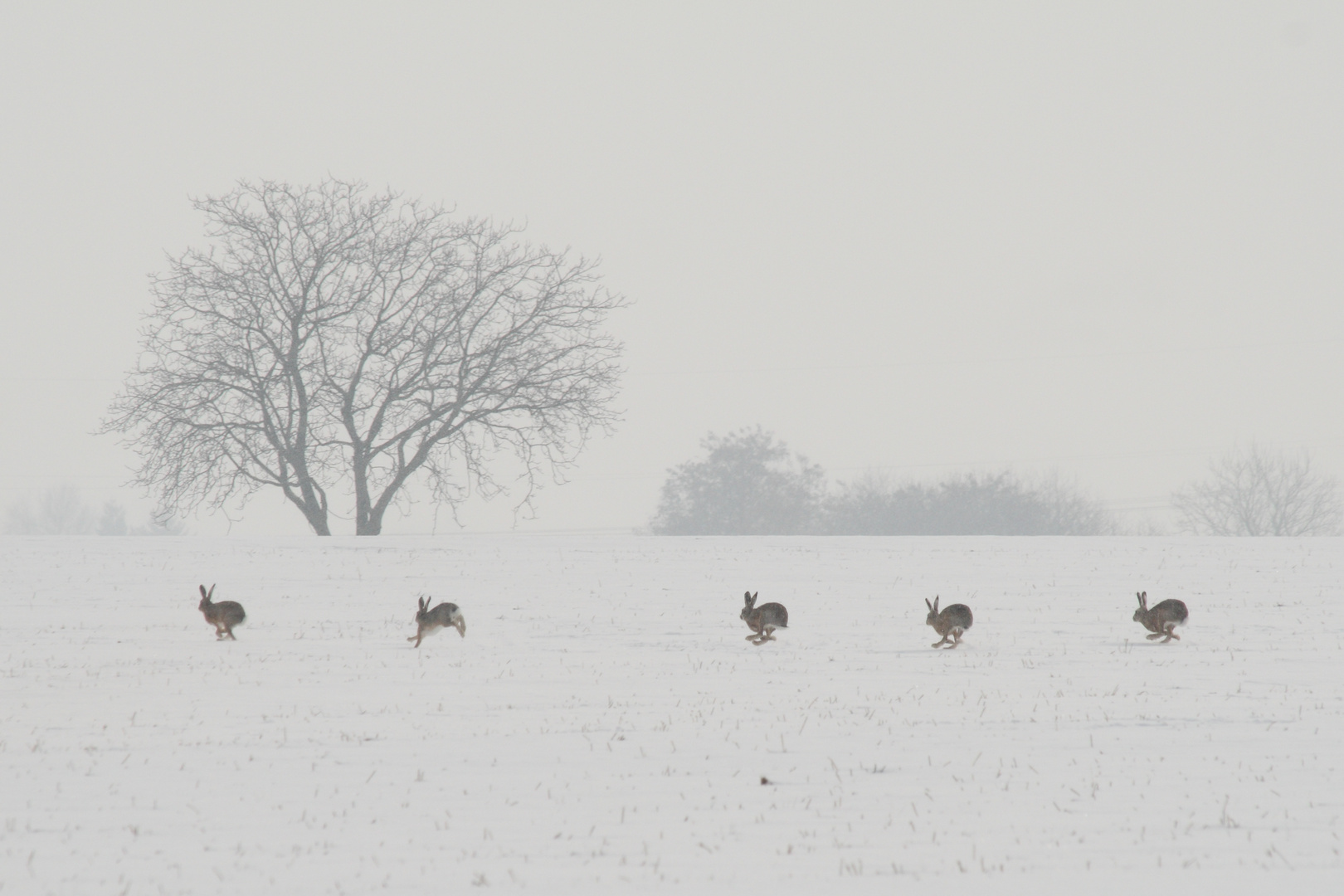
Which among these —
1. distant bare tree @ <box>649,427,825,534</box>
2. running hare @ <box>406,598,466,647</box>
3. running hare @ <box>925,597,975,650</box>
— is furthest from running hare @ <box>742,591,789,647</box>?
distant bare tree @ <box>649,427,825,534</box>

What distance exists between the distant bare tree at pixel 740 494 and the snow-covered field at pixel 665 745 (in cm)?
5979

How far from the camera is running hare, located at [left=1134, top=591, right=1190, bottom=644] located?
14.4 metres

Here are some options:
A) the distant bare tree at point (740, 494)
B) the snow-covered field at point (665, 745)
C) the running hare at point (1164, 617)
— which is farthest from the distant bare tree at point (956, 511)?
the running hare at point (1164, 617)

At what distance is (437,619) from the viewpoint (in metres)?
14.7

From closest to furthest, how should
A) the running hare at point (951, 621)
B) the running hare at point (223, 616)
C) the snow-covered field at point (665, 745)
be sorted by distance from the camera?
the snow-covered field at point (665, 745)
the running hare at point (951, 621)
the running hare at point (223, 616)

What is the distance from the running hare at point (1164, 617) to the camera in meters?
14.4

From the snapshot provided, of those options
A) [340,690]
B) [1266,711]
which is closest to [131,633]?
[340,690]

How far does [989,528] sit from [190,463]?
5768cm

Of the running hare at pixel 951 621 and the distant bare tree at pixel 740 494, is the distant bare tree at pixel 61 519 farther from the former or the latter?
the running hare at pixel 951 621

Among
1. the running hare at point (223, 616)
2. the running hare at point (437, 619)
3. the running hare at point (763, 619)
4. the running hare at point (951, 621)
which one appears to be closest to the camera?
the running hare at point (951, 621)

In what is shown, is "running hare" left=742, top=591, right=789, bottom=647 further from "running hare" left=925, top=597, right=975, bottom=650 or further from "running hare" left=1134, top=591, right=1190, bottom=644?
"running hare" left=1134, top=591, right=1190, bottom=644

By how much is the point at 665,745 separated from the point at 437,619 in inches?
247

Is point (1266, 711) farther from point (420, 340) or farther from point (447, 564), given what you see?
point (420, 340)

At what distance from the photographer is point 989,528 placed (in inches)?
3031
